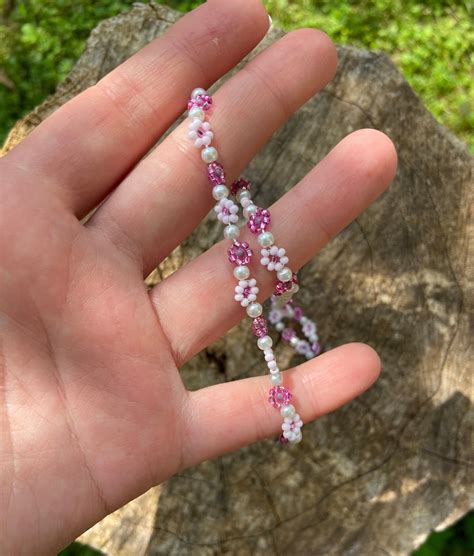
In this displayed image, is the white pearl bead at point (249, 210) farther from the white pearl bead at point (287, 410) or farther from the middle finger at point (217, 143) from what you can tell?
the white pearl bead at point (287, 410)

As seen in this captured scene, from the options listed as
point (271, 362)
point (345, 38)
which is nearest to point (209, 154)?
point (271, 362)

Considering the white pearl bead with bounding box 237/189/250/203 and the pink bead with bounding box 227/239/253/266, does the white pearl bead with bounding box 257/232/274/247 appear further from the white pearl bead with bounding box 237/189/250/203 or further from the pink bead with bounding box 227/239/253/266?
the white pearl bead with bounding box 237/189/250/203

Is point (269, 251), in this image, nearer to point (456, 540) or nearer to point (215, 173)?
point (215, 173)

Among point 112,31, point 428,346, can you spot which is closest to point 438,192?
point 428,346

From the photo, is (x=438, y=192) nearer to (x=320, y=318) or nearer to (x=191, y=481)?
(x=320, y=318)

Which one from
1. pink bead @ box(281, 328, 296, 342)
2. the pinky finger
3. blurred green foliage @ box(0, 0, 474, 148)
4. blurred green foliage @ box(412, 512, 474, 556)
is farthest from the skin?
blurred green foliage @ box(0, 0, 474, 148)

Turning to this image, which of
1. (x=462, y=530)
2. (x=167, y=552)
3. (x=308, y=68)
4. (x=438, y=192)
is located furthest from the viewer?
(x=462, y=530)
